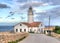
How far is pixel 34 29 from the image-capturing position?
89375 mm

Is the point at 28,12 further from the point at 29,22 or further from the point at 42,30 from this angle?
the point at 42,30

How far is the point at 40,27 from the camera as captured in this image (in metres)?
90.3

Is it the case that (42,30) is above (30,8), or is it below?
below

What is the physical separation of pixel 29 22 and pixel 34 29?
23.2 feet

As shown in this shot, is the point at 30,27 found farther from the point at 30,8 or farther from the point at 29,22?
the point at 30,8

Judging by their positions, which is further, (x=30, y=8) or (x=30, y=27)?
(x=30, y=8)

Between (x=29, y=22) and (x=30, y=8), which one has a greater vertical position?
(x=30, y=8)

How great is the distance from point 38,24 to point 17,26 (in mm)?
8672

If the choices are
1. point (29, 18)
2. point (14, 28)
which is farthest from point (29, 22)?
point (14, 28)

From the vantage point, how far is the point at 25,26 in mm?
89500

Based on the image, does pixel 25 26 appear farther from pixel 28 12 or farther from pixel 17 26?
pixel 28 12

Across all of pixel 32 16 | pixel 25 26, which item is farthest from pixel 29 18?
pixel 25 26

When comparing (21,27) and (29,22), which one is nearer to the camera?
(21,27)

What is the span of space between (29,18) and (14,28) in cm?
866
